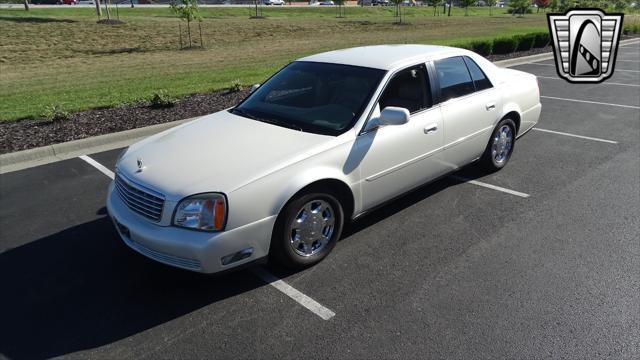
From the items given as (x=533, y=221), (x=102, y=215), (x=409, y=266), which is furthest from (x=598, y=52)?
(x=102, y=215)

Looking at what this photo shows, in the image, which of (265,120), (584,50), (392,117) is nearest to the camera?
(392,117)

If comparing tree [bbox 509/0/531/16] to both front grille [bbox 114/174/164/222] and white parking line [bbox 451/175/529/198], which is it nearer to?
white parking line [bbox 451/175/529/198]

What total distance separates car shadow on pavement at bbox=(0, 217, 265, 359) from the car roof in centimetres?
230

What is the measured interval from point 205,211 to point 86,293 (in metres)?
1.27

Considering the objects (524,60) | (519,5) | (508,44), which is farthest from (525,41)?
(519,5)

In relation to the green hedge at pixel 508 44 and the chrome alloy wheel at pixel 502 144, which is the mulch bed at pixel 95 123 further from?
the green hedge at pixel 508 44

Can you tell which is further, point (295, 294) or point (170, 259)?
point (295, 294)

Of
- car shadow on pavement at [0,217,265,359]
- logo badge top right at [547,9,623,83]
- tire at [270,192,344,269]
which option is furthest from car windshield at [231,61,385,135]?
logo badge top right at [547,9,623,83]

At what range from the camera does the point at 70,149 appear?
273 inches

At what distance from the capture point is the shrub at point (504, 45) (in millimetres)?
16391

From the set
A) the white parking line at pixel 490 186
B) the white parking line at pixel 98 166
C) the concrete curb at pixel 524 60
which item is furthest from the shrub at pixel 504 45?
the white parking line at pixel 98 166

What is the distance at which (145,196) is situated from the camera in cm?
347

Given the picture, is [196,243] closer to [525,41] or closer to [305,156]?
[305,156]

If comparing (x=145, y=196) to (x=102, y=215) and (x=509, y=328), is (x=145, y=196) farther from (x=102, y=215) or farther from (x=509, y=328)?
(x=509, y=328)
